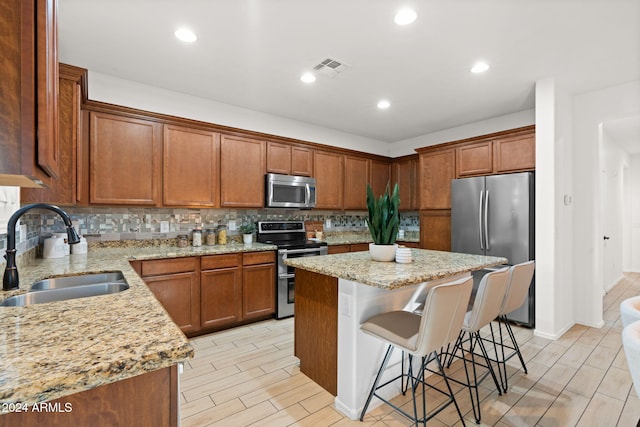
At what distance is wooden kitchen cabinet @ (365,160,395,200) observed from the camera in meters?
5.18

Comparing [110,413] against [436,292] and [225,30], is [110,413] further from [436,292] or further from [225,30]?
[225,30]

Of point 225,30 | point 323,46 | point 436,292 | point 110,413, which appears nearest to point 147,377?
point 110,413

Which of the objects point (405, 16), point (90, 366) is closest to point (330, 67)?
point (405, 16)

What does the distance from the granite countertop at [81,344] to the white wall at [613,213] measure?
574 centimetres

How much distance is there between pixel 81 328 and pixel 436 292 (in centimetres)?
139

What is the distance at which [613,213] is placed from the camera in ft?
16.6

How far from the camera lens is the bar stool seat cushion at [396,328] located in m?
1.59

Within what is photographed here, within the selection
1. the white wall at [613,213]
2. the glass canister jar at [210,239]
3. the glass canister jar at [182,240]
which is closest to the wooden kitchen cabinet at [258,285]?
the glass canister jar at [210,239]

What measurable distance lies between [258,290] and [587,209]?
380 centimetres

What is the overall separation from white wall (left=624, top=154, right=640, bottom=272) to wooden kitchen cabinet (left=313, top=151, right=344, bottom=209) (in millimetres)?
5939

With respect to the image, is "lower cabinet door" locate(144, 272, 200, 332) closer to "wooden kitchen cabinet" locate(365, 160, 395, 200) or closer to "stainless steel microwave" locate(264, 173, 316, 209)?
"stainless steel microwave" locate(264, 173, 316, 209)

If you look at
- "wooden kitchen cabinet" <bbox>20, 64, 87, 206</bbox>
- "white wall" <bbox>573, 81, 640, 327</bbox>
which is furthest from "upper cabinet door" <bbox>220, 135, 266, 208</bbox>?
"white wall" <bbox>573, 81, 640, 327</bbox>

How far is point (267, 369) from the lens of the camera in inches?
97.3

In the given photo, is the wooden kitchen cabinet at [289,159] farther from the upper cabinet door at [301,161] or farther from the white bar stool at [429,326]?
the white bar stool at [429,326]
